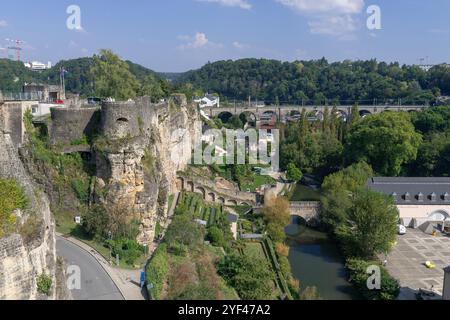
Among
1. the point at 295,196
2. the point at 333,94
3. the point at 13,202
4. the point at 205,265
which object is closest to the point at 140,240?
the point at 205,265

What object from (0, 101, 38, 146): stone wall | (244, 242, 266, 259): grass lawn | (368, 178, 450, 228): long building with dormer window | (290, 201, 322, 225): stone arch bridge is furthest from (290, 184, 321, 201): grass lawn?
(0, 101, 38, 146): stone wall

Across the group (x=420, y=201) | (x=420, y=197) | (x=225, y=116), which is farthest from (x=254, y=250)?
(x=225, y=116)

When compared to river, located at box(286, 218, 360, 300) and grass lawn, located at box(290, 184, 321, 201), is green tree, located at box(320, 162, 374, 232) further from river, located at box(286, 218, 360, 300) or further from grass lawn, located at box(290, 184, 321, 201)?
grass lawn, located at box(290, 184, 321, 201)

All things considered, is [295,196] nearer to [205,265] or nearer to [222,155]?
[222,155]

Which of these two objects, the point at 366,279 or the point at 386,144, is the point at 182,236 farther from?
the point at 386,144

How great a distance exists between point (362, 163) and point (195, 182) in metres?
18.1

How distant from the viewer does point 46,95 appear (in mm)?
45281

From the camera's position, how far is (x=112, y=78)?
44125 mm

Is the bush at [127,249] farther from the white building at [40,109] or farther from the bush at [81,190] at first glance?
the white building at [40,109]

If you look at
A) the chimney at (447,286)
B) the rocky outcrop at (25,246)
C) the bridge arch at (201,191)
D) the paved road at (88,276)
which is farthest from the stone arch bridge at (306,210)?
the rocky outcrop at (25,246)

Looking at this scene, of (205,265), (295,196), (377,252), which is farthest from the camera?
(295,196)

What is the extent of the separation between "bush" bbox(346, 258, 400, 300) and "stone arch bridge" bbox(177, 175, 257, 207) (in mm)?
15415

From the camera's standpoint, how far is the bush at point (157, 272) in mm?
22344

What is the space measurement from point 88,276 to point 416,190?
104 ft
